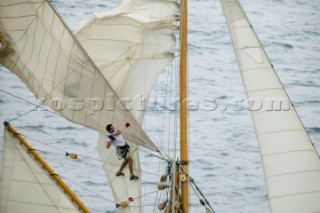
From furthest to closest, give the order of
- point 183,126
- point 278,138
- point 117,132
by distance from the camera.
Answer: point 183,126
point 117,132
point 278,138

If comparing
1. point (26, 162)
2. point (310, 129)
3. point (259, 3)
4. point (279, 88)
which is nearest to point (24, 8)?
point (26, 162)

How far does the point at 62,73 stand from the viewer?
1706 centimetres

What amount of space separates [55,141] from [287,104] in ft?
48.8

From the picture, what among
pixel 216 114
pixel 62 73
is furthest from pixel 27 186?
pixel 216 114

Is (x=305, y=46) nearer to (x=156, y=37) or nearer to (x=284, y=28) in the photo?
(x=284, y=28)

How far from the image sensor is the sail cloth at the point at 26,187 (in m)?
18.1

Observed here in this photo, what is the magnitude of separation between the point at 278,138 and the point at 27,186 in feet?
18.0

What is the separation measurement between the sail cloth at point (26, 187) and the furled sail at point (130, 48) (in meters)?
1.52

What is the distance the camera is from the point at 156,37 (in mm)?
19469

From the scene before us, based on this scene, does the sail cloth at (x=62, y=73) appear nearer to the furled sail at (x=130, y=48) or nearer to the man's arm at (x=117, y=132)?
the man's arm at (x=117, y=132)

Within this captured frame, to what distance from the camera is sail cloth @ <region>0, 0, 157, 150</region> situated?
1686 cm

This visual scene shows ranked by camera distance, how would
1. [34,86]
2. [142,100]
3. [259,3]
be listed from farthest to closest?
[259,3] < [142,100] < [34,86]

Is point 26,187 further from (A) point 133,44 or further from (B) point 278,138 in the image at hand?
(B) point 278,138

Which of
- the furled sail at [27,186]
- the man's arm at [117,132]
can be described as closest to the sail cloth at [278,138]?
the man's arm at [117,132]
